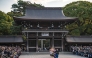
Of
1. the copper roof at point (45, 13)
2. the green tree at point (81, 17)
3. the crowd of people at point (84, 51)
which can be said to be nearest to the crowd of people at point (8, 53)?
the crowd of people at point (84, 51)

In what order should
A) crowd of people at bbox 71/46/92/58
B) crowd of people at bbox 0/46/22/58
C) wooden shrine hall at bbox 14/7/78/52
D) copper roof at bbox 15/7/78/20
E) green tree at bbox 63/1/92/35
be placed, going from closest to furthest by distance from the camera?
crowd of people at bbox 0/46/22/58 → crowd of people at bbox 71/46/92/58 → wooden shrine hall at bbox 14/7/78/52 → copper roof at bbox 15/7/78/20 → green tree at bbox 63/1/92/35

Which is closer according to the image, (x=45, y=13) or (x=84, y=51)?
(x=84, y=51)

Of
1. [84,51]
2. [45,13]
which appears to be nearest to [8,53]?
[84,51]

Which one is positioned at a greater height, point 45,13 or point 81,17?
point 45,13

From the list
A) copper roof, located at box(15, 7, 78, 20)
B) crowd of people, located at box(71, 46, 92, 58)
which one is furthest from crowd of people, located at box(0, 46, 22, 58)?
copper roof, located at box(15, 7, 78, 20)

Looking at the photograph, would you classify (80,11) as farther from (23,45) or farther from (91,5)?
(23,45)

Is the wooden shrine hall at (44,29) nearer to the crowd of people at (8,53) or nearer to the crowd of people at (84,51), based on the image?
the crowd of people at (84,51)

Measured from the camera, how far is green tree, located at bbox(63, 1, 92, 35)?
6378 cm

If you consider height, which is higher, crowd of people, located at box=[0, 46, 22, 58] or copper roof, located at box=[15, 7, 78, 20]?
copper roof, located at box=[15, 7, 78, 20]

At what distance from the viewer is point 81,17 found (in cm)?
6400

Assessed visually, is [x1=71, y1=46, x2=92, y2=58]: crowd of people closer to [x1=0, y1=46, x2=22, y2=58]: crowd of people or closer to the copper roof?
the copper roof

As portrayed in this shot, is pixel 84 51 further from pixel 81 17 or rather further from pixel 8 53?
pixel 81 17

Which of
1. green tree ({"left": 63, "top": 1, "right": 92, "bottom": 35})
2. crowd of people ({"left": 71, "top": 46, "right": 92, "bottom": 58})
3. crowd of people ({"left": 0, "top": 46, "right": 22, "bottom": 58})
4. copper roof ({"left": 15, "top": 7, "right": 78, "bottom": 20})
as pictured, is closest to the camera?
crowd of people ({"left": 0, "top": 46, "right": 22, "bottom": 58})

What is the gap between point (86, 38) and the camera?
55.0 meters
